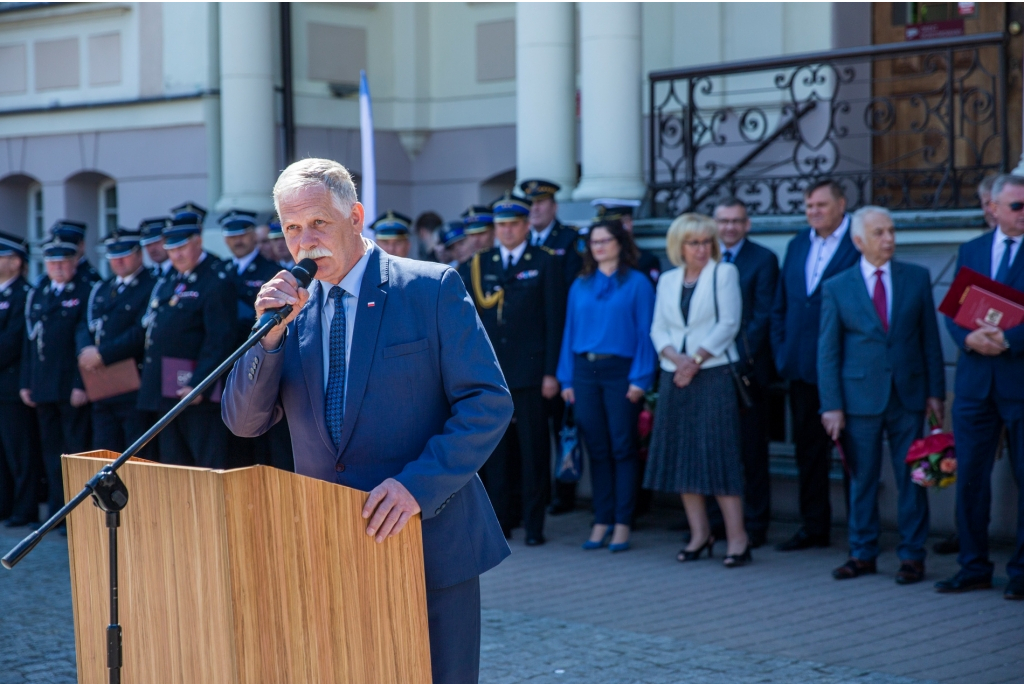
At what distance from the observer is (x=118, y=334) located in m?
8.64

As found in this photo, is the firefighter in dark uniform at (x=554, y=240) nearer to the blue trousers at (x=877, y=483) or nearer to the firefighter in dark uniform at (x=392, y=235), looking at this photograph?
the firefighter in dark uniform at (x=392, y=235)

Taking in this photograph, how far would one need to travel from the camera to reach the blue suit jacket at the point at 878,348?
21.9ft

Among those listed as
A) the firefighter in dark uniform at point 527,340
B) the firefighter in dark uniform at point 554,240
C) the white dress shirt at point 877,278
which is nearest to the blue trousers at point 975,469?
the white dress shirt at point 877,278

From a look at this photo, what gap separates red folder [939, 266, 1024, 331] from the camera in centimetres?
608

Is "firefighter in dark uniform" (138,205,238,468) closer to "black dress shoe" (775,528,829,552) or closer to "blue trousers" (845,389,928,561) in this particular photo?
"black dress shoe" (775,528,829,552)

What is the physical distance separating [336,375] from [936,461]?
4284 millimetres

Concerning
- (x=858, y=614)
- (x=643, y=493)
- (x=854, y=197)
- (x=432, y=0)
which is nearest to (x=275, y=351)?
(x=858, y=614)

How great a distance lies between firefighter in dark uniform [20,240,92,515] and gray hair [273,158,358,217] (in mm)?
6423

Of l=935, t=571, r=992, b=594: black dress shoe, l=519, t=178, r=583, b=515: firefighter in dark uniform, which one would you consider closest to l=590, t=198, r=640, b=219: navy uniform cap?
l=519, t=178, r=583, b=515: firefighter in dark uniform

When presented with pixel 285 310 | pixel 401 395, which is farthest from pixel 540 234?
pixel 285 310

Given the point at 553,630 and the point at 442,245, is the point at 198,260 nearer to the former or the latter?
the point at 442,245

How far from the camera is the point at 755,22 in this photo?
10.6m

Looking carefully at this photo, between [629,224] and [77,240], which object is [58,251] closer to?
[77,240]

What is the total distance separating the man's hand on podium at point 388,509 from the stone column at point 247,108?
9575 mm
